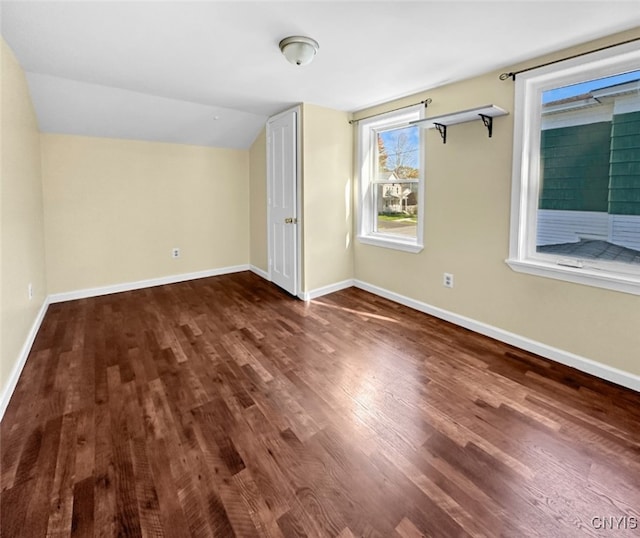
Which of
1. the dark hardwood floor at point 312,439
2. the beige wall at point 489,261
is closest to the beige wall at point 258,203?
the beige wall at point 489,261

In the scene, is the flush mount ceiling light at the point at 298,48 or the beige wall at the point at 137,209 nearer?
the flush mount ceiling light at the point at 298,48

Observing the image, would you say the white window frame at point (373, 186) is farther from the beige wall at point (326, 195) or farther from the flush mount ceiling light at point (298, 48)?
the flush mount ceiling light at point (298, 48)

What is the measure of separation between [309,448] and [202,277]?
3805 mm

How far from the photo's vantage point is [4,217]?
7.30 feet

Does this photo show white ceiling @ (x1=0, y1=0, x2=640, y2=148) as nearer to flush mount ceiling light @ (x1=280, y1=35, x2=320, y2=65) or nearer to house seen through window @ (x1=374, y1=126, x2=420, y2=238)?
flush mount ceiling light @ (x1=280, y1=35, x2=320, y2=65)

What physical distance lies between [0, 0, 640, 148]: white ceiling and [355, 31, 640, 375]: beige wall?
39cm

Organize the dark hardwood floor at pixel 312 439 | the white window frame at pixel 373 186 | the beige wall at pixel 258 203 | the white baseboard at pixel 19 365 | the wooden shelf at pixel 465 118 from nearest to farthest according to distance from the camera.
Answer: the dark hardwood floor at pixel 312 439 → the white baseboard at pixel 19 365 → the wooden shelf at pixel 465 118 → the white window frame at pixel 373 186 → the beige wall at pixel 258 203

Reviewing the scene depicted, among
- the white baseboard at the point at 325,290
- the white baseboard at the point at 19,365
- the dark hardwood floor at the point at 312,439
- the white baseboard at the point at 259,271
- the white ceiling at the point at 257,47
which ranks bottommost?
the dark hardwood floor at the point at 312,439

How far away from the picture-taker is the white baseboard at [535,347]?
229 cm

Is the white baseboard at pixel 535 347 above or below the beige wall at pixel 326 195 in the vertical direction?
below

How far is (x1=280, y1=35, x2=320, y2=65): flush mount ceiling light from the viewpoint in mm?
2188

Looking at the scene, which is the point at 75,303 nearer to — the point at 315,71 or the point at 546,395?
the point at 315,71

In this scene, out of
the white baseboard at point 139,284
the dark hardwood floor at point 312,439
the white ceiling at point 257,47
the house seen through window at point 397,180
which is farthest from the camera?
the white baseboard at point 139,284

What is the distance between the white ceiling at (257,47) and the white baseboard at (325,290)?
6.97ft
